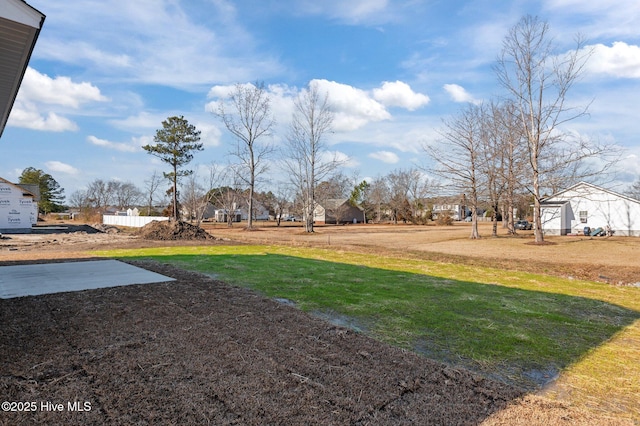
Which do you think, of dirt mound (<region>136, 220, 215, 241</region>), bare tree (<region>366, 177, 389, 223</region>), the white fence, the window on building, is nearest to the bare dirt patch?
dirt mound (<region>136, 220, 215, 241</region>)

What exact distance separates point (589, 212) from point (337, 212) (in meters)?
37.8

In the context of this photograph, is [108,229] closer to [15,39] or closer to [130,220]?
[130,220]

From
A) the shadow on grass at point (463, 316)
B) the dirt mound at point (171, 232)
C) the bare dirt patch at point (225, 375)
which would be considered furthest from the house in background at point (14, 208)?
the bare dirt patch at point (225, 375)

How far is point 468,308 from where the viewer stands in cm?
575

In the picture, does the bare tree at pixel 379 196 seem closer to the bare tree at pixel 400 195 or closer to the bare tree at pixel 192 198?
the bare tree at pixel 400 195

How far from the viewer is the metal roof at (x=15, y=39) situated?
3.06m

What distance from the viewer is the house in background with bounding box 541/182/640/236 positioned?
27109 mm

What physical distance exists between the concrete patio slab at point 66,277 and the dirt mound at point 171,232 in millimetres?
11505

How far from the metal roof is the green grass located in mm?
4548

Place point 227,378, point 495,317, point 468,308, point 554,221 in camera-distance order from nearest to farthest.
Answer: point 227,378 → point 495,317 → point 468,308 → point 554,221

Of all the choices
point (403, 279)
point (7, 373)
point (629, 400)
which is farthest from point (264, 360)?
point (403, 279)

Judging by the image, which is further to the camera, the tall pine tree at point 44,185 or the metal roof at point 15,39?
the tall pine tree at point 44,185

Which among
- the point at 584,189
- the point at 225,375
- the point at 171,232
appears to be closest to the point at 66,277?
the point at 225,375

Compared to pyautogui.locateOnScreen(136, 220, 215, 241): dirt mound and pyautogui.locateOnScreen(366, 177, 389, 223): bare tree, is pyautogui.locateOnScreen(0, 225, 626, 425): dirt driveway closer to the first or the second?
pyautogui.locateOnScreen(136, 220, 215, 241): dirt mound
